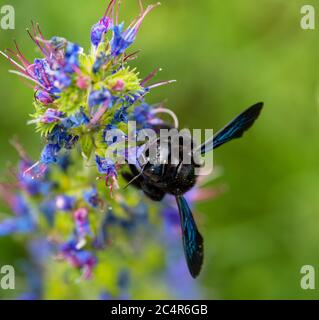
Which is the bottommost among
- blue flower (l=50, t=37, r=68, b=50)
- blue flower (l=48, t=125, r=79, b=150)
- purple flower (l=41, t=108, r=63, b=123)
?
blue flower (l=48, t=125, r=79, b=150)

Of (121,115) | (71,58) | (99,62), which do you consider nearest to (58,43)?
(71,58)

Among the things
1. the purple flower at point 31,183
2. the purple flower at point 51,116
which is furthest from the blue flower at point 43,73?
the purple flower at point 31,183

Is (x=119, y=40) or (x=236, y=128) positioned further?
(x=236, y=128)

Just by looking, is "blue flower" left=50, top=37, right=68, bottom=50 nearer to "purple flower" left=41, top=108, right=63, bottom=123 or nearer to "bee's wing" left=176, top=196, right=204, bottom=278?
"purple flower" left=41, top=108, right=63, bottom=123

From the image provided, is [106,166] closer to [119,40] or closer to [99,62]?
[99,62]

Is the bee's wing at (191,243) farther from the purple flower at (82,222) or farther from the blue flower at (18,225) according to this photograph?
the blue flower at (18,225)

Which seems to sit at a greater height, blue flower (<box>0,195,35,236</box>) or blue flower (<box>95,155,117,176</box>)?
blue flower (<box>0,195,35,236</box>)

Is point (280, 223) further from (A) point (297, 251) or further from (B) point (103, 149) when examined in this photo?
(B) point (103, 149)

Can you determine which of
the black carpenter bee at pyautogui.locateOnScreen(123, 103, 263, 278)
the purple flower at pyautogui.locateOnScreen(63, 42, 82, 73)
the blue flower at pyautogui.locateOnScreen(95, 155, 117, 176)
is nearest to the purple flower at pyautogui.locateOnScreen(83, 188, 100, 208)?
the black carpenter bee at pyautogui.locateOnScreen(123, 103, 263, 278)
